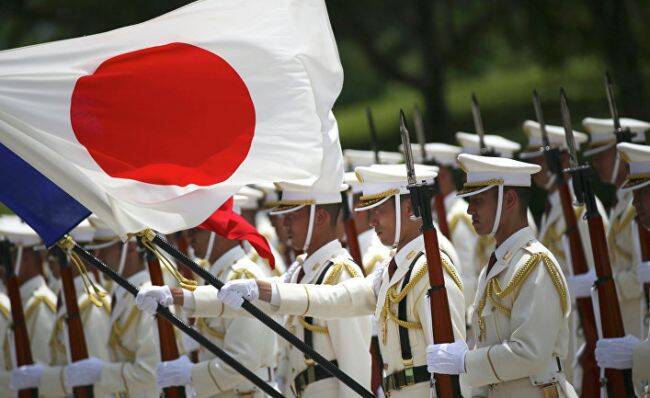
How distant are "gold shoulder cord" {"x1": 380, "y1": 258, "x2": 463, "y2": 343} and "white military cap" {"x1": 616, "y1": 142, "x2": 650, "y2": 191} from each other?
1.32m

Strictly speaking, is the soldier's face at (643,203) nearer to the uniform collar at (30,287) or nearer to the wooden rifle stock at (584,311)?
the wooden rifle stock at (584,311)

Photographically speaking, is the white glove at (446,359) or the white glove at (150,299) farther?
the white glove at (150,299)

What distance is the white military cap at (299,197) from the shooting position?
8.19 meters

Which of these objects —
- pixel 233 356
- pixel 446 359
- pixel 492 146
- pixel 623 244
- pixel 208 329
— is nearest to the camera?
pixel 446 359

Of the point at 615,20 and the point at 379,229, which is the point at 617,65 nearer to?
the point at 615,20

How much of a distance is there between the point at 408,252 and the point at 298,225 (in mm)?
1366

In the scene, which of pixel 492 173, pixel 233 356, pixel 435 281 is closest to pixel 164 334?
pixel 233 356

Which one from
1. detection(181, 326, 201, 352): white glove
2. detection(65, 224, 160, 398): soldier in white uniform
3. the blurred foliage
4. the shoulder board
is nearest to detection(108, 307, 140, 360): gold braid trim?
detection(65, 224, 160, 398): soldier in white uniform

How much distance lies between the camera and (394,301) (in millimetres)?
6824

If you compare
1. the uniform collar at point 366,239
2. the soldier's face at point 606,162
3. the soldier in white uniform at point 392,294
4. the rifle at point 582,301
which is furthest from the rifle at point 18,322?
the soldier's face at point 606,162

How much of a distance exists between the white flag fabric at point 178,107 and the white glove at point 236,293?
417 mm

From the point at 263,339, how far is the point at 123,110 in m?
2.07

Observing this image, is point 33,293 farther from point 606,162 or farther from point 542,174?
point 606,162

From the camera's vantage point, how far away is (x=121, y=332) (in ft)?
30.1
